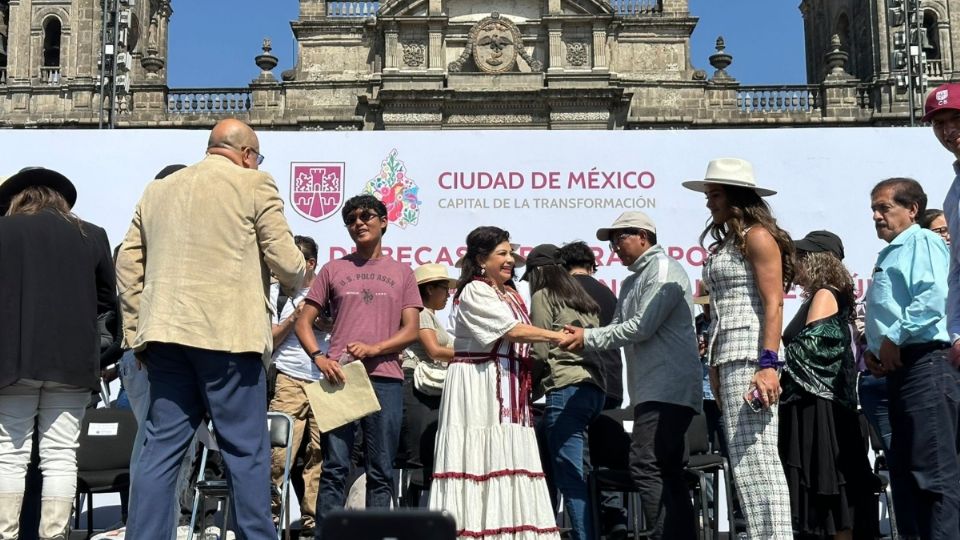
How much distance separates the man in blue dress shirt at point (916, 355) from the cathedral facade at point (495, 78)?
1966 centimetres

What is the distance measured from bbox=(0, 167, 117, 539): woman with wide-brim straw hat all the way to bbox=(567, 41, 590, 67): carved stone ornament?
2158 cm

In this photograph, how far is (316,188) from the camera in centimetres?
801

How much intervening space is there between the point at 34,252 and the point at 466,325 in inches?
82.7

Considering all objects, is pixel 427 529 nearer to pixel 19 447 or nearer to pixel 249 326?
pixel 249 326

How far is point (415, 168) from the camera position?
801 centimetres

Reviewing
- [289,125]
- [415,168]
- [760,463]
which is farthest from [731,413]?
[289,125]

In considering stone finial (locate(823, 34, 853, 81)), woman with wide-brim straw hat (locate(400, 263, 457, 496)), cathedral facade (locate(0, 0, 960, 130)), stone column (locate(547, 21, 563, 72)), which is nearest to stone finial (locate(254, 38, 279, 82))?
Result: cathedral facade (locate(0, 0, 960, 130))

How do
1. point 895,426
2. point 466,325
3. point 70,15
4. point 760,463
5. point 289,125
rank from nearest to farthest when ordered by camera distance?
point 760,463 → point 895,426 → point 466,325 → point 289,125 → point 70,15

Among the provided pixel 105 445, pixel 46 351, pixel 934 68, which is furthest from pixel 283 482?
Answer: pixel 934 68

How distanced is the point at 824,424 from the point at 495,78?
67.1ft

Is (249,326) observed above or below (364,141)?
below

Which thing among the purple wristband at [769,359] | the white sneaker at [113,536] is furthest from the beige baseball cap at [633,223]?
the white sneaker at [113,536]

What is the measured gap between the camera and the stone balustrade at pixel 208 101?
2633cm

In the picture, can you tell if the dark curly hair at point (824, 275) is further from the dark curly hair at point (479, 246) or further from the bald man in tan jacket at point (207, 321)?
the bald man in tan jacket at point (207, 321)
